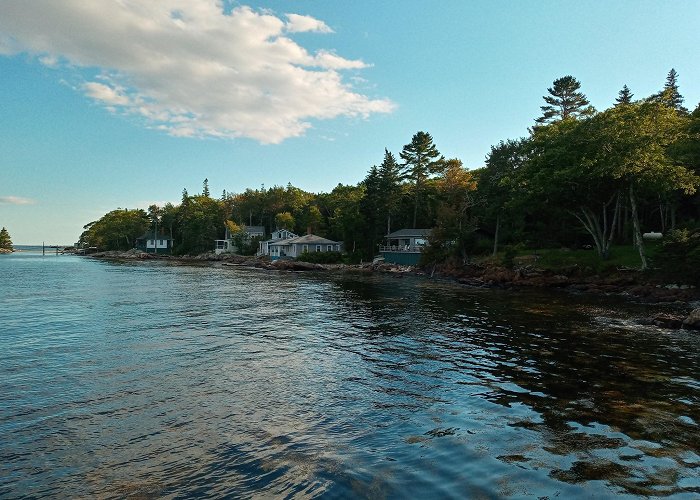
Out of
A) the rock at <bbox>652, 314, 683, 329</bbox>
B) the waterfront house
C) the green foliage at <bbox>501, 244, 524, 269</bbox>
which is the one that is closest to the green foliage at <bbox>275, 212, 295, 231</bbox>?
the waterfront house

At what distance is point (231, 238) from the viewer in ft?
351

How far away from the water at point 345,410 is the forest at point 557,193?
23854mm

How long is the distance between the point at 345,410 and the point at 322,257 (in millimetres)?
67898

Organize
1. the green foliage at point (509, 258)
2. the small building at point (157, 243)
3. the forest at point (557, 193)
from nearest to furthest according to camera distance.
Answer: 1. the forest at point (557, 193)
2. the green foliage at point (509, 258)
3. the small building at point (157, 243)

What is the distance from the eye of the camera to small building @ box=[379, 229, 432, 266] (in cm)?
6512

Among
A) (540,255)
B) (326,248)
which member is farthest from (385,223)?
(540,255)

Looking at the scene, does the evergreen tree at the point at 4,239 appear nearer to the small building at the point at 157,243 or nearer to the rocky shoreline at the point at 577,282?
the small building at the point at 157,243

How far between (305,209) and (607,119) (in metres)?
76.4

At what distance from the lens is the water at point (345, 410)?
6484 mm

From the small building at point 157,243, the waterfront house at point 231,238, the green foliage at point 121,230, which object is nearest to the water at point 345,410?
the waterfront house at point 231,238

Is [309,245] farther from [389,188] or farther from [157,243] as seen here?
[157,243]

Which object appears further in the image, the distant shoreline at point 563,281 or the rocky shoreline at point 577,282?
the distant shoreline at point 563,281

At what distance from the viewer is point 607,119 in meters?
38.8

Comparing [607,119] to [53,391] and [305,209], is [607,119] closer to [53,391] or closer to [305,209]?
[53,391]
